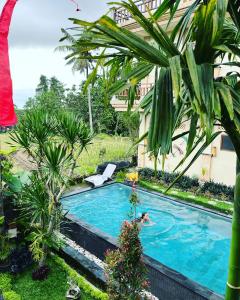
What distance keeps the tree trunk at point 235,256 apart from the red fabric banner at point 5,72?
3.83 meters

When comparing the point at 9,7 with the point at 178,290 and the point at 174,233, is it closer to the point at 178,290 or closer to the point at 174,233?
the point at 178,290

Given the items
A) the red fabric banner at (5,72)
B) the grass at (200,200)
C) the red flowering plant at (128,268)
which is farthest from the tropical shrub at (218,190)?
the red fabric banner at (5,72)

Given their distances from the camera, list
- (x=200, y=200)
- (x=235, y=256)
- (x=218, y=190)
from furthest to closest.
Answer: (x=218, y=190)
(x=200, y=200)
(x=235, y=256)

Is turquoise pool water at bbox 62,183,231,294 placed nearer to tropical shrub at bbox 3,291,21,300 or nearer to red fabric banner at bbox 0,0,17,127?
tropical shrub at bbox 3,291,21,300

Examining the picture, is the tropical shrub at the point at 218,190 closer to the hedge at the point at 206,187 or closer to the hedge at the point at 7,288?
Answer: the hedge at the point at 206,187

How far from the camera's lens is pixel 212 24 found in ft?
5.93

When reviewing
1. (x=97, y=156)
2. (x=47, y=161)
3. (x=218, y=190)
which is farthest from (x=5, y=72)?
(x=97, y=156)

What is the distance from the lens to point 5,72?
4.61 meters

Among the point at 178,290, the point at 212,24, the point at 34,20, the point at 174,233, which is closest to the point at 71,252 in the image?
the point at 178,290

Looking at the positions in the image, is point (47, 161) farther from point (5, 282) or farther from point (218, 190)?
point (218, 190)

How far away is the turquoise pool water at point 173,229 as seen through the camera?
7793 mm

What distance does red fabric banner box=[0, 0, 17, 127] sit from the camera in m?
4.52

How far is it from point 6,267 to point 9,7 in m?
5.09

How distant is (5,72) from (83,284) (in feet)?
13.9
